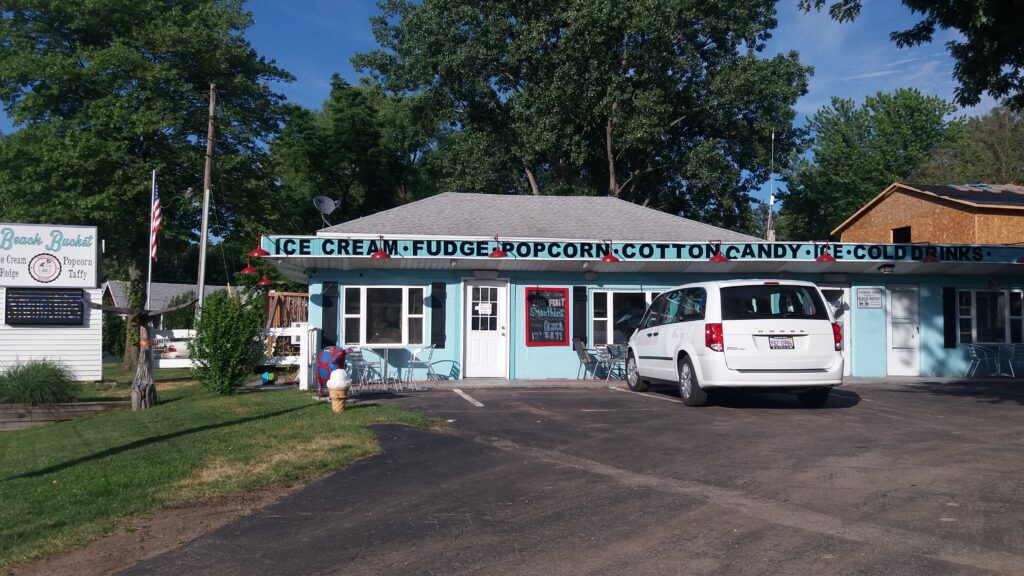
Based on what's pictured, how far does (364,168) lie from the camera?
38.4 m

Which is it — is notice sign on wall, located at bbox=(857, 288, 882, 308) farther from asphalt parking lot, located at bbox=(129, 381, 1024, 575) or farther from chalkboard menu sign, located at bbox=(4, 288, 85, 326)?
chalkboard menu sign, located at bbox=(4, 288, 85, 326)

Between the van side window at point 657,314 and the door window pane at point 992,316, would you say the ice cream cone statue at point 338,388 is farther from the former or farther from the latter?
the door window pane at point 992,316

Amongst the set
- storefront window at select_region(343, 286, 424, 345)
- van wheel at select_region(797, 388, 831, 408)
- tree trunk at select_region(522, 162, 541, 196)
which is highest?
tree trunk at select_region(522, 162, 541, 196)

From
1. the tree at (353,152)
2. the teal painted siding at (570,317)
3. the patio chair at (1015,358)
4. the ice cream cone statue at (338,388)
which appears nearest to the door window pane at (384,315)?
the teal painted siding at (570,317)

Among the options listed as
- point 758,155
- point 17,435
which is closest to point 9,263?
point 17,435

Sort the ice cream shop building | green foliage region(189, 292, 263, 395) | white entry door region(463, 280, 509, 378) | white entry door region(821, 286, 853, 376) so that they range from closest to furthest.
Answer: green foliage region(189, 292, 263, 395)
the ice cream shop building
white entry door region(463, 280, 509, 378)
white entry door region(821, 286, 853, 376)

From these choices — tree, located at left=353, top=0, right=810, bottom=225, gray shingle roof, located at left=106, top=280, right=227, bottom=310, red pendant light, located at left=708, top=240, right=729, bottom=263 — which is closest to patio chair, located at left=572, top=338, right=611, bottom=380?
red pendant light, located at left=708, top=240, right=729, bottom=263

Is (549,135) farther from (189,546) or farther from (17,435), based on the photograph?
(189,546)

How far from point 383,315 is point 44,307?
8.85 metres

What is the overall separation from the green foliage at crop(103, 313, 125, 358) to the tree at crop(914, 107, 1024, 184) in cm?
4319

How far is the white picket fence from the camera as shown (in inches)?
603

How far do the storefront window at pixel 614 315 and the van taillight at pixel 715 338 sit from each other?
632cm

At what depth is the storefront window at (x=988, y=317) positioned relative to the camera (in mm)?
19172

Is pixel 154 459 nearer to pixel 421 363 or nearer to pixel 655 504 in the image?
pixel 655 504
